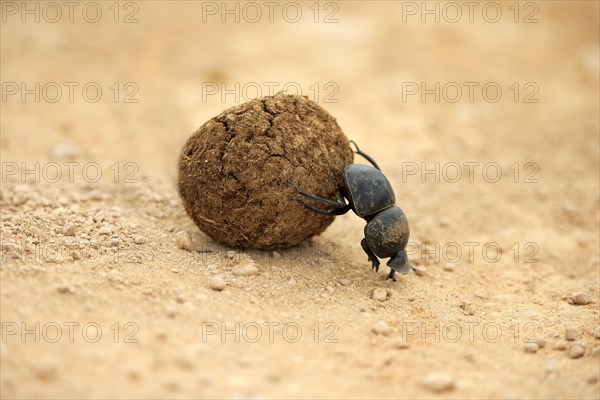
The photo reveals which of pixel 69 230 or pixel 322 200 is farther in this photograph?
pixel 69 230

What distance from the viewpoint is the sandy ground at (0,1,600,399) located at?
3.11 meters

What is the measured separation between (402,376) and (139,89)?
6279mm

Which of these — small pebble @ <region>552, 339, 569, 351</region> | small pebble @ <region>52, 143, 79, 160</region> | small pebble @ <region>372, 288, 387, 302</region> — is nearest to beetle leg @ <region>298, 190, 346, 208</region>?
small pebble @ <region>372, 288, 387, 302</region>

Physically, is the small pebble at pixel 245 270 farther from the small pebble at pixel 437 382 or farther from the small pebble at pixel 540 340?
the small pebble at pixel 540 340

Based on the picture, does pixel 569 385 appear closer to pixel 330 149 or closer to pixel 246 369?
pixel 246 369

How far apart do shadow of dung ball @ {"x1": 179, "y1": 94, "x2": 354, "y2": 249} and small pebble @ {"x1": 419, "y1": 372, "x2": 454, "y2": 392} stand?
5.08 feet

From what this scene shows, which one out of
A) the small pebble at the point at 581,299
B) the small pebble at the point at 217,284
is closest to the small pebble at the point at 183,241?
the small pebble at the point at 217,284

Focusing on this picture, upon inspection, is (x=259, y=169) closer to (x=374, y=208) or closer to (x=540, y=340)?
(x=374, y=208)

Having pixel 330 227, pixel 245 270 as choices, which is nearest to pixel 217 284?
pixel 245 270

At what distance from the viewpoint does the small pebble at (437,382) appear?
3061 millimetres

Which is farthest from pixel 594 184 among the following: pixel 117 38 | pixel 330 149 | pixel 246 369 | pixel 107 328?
pixel 117 38

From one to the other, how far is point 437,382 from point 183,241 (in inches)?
86.0

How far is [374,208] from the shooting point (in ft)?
13.7

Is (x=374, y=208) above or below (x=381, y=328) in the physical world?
above
